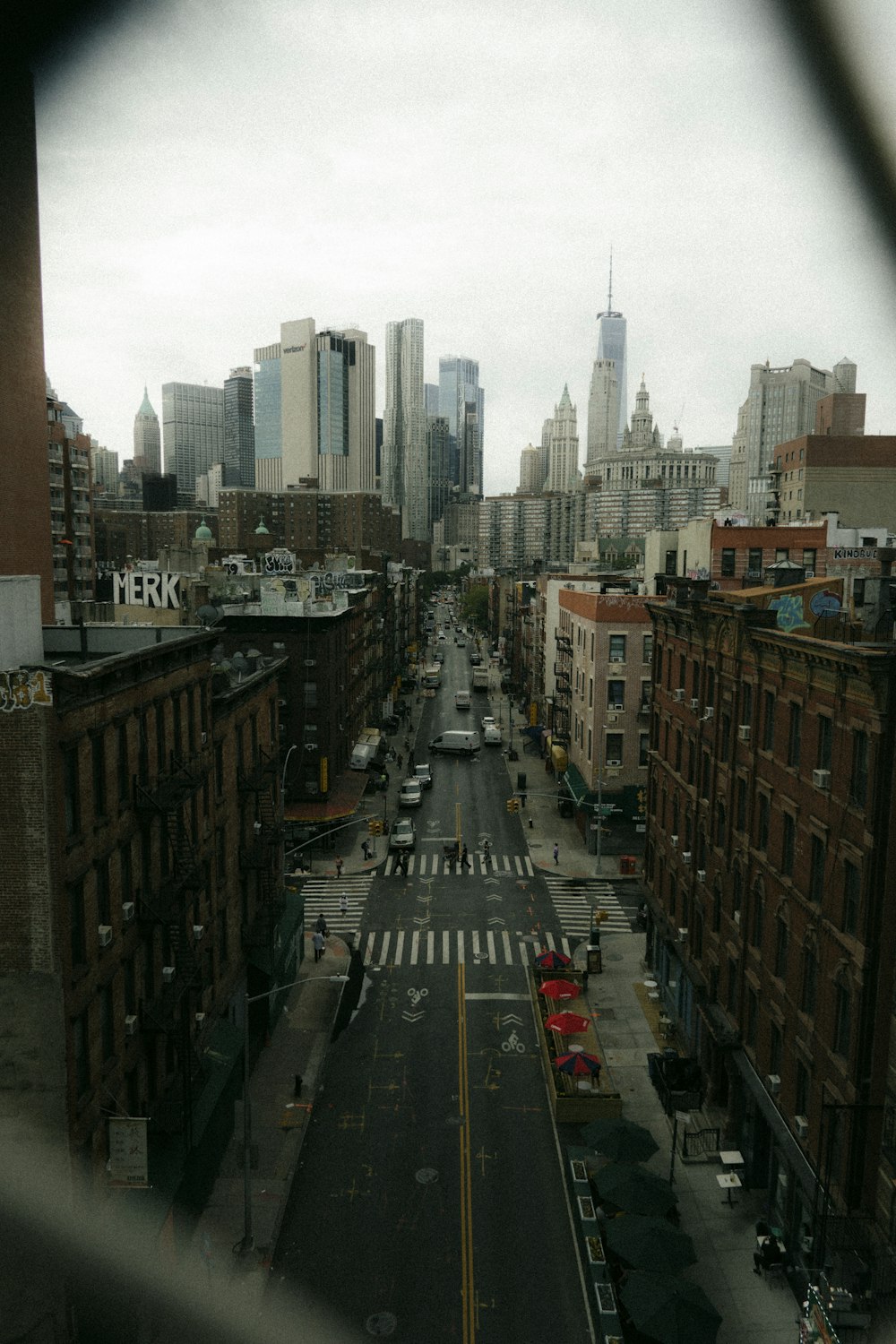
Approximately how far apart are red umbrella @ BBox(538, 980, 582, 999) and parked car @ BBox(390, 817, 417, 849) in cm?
2434

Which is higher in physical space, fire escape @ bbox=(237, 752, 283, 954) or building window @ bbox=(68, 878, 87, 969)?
building window @ bbox=(68, 878, 87, 969)

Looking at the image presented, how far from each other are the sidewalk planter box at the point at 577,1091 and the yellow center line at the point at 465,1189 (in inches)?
126

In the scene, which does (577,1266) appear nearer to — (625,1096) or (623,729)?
(625,1096)

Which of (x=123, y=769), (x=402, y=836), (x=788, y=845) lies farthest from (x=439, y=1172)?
(x=402, y=836)

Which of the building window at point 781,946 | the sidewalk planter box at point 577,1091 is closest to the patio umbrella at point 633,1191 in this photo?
the sidewalk planter box at point 577,1091

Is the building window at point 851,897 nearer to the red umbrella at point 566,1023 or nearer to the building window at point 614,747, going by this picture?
the red umbrella at point 566,1023

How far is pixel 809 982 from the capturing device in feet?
Answer: 81.9

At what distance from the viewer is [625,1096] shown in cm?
3394

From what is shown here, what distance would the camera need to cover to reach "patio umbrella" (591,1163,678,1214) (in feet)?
85.4

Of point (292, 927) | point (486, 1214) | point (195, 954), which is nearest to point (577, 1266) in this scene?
point (486, 1214)

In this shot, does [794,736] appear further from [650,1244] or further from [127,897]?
[127,897]

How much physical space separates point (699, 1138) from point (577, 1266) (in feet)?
25.3

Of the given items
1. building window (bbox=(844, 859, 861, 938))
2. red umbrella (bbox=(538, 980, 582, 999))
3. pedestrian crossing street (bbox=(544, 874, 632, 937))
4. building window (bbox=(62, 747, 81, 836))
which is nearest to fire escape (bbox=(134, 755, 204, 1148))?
building window (bbox=(62, 747, 81, 836))

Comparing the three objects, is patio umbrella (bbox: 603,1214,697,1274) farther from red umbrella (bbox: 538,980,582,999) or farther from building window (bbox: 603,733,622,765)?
building window (bbox: 603,733,622,765)
